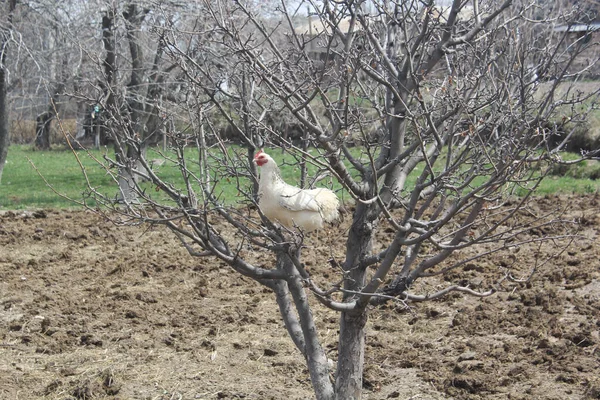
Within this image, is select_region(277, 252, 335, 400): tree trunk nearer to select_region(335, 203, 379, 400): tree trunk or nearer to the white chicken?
select_region(335, 203, 379, 400): tree trunk

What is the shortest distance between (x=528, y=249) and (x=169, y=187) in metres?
5.84

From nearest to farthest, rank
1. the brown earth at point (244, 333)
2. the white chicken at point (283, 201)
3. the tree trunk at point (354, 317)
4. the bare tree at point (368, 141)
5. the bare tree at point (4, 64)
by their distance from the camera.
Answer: the bare tree at point (368, 141) → the tree trunk at point (354, 317) → the white chicken at point (283, 201) → the brown earth at point (244, 333) → the bare tree at point (4, 64)

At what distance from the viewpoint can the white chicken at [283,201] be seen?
4.00 metres

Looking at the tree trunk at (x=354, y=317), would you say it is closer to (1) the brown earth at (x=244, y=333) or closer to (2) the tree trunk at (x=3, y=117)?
(1) the brown earth at (x=244, y=333)

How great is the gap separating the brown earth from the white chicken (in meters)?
0.55

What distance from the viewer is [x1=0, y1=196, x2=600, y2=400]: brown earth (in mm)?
5305

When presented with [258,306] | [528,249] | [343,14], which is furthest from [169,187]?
[528,249]

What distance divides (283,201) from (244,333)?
2.80 meters

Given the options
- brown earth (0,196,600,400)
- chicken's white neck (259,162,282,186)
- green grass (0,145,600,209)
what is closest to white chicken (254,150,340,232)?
chicken's white neck (259,162,282,186)

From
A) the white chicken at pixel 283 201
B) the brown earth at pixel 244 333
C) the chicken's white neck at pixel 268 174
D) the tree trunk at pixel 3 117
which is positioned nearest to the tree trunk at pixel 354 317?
the white chicken at pixel 283 201

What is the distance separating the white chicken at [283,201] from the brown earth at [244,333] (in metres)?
0.55

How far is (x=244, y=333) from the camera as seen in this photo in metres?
6.50

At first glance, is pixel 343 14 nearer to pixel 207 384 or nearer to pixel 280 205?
pixel 280 205

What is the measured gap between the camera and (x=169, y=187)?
3.79 m
